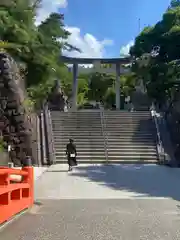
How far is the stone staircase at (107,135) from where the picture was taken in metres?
23.3

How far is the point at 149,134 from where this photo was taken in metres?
26.2

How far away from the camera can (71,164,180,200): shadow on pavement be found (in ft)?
44.1

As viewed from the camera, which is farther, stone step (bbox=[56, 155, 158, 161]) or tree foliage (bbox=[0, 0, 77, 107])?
stone step (bbox=[56, 155, 158, 161])

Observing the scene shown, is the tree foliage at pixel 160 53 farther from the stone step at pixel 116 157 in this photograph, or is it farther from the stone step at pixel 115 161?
the stone step at pixel 115 161

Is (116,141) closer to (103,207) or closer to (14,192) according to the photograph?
(103,207)

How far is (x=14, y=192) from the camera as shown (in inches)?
340

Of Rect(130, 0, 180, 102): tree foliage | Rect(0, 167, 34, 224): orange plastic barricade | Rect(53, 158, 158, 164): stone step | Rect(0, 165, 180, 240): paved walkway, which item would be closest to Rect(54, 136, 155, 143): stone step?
Rect(53, 158, 158, 164): stone step

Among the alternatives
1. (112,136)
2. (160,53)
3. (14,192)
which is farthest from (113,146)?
(14,192)

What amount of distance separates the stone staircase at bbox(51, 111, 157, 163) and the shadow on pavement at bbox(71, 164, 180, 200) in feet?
6.92

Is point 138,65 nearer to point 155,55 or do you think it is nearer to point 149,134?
point 155,55

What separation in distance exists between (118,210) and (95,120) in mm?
19234

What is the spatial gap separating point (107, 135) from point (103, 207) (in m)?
16.3

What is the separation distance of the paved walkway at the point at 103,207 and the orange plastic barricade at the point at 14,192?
0.22m

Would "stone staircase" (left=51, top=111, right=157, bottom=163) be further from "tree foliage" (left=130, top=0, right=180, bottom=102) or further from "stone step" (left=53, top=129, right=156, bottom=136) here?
"tree foliage" (left=130, top=0, right=180, bottom=102)
